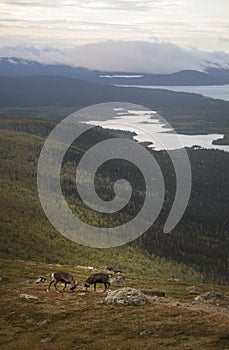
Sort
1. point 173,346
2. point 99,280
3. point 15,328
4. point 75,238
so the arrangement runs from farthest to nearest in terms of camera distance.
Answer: point 75,238 → point 99,280 → point 15,328 → point 173,346

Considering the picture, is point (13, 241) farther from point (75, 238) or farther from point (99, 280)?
point (99, 280)

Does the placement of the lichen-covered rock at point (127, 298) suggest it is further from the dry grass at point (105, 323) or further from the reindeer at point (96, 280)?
the reindeer at point (96, 280)

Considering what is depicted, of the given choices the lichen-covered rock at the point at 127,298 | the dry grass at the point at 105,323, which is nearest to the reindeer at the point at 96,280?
the dry grass at the point at 105,323

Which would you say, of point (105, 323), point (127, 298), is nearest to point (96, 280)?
point (127, 298)

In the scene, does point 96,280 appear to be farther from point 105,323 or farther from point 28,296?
point 105,323

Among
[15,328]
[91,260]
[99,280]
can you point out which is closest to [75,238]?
[91,260]

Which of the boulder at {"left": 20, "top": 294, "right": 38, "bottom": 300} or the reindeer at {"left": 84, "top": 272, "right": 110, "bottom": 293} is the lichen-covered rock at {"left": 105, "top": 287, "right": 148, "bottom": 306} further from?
the boulder at {"left": 20, "top": 294, "right": 38, "bottom": 300}

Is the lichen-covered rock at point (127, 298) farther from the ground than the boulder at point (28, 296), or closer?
farther from the ground
